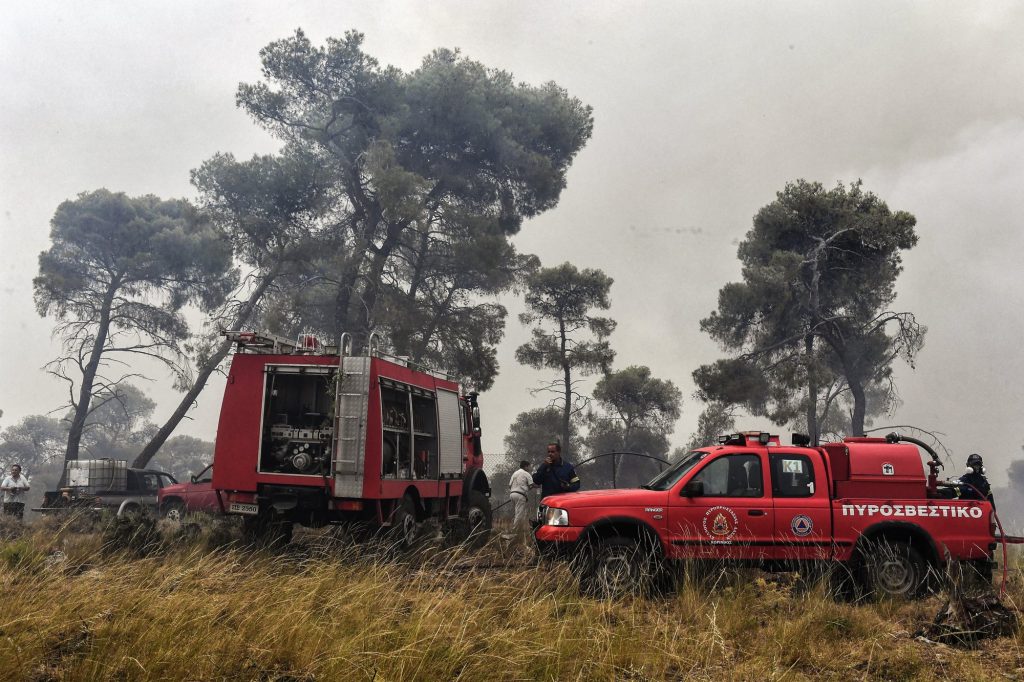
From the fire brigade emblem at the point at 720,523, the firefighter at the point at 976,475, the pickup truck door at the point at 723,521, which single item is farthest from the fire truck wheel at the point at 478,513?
the firefighter at the point at 976,475

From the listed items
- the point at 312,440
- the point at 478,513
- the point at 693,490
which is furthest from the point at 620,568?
the point at 478,513

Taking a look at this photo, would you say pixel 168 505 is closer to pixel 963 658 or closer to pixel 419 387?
pixel 419 387

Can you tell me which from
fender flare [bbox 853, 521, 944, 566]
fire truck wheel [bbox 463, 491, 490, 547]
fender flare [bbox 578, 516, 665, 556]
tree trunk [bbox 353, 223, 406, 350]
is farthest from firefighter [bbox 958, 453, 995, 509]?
tree trunk [bbox 353, 223, 406, 350]

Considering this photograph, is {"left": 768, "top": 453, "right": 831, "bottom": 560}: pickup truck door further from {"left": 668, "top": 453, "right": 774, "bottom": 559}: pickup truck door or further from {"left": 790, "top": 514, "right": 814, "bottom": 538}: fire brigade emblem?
{"left": 668, "top": 453, "right": 774, "bottom": 559}: pickup truck door

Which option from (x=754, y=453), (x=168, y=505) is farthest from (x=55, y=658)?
(x=168, y=505)

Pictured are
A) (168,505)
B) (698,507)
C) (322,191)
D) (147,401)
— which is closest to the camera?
(698,507)

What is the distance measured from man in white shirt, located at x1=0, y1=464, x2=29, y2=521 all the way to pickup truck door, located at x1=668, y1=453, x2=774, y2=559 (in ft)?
47.5

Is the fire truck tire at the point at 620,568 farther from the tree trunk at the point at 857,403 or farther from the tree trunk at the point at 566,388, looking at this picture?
the tree trunk at the point at 566,388

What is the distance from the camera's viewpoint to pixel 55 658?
5047mm

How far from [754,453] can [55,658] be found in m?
6.77

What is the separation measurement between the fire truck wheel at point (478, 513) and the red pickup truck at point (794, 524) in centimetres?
525

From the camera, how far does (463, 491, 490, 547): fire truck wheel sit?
13.9m

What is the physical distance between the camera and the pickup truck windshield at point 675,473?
9.12 meters

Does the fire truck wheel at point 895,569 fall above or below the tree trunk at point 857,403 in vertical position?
below
